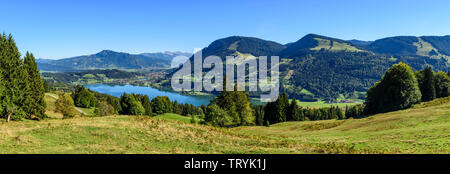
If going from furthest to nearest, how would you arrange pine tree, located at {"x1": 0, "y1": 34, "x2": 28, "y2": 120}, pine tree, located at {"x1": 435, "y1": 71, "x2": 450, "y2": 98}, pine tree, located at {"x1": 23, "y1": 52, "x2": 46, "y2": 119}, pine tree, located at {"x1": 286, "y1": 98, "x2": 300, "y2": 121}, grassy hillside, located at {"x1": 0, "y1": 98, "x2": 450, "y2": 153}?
1. pine tree, located at {"x1": 286, "y1": 98, "x2": 300, "y2": 121}
2. pine tree, located at {"x1": 435, "y1": 71, "x2": 450, "y2": 98}
3. pine tree, located at {"x1": 23, "y1": 52, "x2": 46, "y2": 119}
4. pine tree, located at {"x1": 0, "y1": 34, "x2": 28, "y2": 120}
5. grassy hillside, located at {"x1": 0, "y1": 98, "x2": 450, "y2": 153}

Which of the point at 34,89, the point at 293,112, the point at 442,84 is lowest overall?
the point at 293,112

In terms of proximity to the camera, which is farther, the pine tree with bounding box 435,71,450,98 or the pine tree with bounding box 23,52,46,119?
the pine tree with bounding box 435,71,450,98

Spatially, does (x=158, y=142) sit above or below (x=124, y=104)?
above

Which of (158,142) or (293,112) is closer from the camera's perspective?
(158,142)

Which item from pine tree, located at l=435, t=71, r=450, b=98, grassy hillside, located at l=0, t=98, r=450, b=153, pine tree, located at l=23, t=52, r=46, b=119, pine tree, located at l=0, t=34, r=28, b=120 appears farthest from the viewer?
pine tree, located at l=435, t=71, r=450, b=98

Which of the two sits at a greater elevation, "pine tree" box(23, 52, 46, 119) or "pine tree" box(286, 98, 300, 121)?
"pine tree" box(23, 52, 46, 119)

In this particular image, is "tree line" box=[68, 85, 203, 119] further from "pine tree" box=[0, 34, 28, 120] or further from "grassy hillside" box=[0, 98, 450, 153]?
"grassy hillside" box=[0, 98, 450, 153]

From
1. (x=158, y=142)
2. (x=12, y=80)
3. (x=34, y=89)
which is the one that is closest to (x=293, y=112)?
(x=158, y=142)

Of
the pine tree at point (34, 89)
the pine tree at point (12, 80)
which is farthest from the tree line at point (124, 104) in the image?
the pine tree at point (12, 80)

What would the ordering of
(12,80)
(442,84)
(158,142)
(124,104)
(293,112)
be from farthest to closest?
(124,104)
(293,112)
(442,84)
(12,80)
(158,142)

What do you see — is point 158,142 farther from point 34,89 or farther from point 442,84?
point 442,84

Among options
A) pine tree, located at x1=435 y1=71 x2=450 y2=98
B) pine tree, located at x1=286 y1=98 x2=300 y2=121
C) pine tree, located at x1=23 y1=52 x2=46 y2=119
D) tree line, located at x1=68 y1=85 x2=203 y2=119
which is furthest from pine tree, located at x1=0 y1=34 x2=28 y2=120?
pine tree, located at x1=435 y1=71 x2=450 y2=98

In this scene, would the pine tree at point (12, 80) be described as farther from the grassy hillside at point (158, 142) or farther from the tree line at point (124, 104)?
the tree line at point (124, 104)
